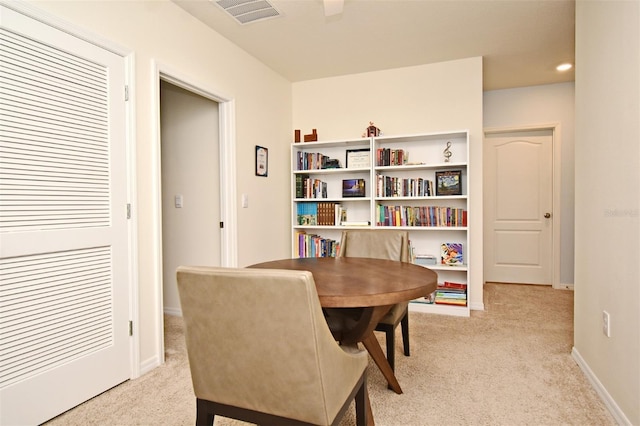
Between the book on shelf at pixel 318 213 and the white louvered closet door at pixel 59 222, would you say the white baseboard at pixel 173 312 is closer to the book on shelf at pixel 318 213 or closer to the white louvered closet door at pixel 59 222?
the white louvered closet door at pixel 59 222

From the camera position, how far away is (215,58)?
2949 millimetres

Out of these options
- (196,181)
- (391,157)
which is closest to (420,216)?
(391,157)

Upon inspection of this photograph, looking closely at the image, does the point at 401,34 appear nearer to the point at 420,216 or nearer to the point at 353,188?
the point at 353,188

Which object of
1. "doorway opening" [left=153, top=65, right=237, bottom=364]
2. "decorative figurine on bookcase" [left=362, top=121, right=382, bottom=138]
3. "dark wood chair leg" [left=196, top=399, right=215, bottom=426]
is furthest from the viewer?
"decorative figurine on bookcase" [left=362, top=121, right=382, bottom=138]

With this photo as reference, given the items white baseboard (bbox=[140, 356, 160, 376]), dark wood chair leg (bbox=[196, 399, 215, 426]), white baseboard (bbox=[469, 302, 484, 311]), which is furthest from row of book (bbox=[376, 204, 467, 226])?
dark wood chair leg (bbox=[196, 399, 215, 426])

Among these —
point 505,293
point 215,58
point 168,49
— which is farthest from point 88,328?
point 505,293

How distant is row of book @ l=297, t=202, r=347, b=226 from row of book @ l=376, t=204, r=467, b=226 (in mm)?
426

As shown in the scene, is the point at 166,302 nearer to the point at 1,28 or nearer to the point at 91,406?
the point at 91,406

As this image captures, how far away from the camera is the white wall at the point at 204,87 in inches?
85.4

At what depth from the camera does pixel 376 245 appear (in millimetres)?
2551

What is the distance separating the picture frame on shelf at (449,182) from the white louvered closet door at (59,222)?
271cm

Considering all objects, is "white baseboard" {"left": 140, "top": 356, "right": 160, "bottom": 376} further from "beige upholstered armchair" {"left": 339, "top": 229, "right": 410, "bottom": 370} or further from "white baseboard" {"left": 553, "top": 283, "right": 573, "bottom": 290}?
"white baseboard" {"left": 553, "top": 283, "right": 573, "bottom": 290}

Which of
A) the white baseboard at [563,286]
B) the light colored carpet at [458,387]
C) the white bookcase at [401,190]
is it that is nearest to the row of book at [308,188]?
the white bookcase at [401,190]

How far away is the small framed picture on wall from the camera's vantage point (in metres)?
3.48
